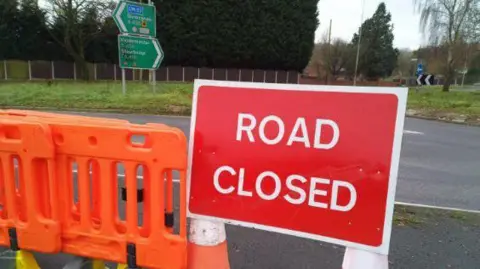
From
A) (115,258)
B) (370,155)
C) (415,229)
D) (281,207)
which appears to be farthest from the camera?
(415,229)

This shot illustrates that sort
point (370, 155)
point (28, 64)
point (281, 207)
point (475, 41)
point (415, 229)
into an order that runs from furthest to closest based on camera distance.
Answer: point (28, 64), point (475, 41), point (415, 229), point (281, 207), point (370, 155)

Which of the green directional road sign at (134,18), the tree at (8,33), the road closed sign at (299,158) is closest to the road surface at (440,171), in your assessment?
the road closed sign at (299,158)

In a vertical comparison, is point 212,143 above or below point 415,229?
above

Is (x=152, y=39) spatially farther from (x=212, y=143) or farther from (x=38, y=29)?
(x=38, y=29)

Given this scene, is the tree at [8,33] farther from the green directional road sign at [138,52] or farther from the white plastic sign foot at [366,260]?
the white plastic sign foot at [366,260]

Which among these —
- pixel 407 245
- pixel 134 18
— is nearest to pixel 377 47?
pixel 134 18

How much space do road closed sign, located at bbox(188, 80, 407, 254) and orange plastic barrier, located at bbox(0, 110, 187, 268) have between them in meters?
0.17

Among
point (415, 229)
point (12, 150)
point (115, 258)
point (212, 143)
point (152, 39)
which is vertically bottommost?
point (415, 229)

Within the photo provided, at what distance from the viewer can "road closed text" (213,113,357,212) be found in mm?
1865

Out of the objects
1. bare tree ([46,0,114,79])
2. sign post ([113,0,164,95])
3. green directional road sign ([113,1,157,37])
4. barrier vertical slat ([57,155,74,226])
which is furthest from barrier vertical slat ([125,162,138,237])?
bare tree ([46,0,114,79])

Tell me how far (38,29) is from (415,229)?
38.1 metres

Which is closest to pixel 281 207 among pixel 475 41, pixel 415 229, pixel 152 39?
pixel 415 229

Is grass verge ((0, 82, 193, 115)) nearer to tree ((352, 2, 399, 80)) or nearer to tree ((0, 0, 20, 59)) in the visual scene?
tree ((0, 0, 20, 59))

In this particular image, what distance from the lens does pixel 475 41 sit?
2792cm
